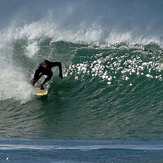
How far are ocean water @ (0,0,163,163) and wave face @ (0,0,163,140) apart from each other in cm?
3

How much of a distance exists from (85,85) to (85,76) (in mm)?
703

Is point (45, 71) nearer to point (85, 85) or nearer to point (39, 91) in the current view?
point (39, 91)

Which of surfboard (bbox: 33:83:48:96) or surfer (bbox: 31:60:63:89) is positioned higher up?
surfer (bbox: 31:60:63:89)

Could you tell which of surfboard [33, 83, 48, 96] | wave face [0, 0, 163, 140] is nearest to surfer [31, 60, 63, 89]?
surfboard [33, 83, 48, 96]

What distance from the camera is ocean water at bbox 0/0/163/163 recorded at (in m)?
9.80

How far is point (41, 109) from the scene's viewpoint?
14484mm

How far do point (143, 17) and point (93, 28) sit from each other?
365 centimetres

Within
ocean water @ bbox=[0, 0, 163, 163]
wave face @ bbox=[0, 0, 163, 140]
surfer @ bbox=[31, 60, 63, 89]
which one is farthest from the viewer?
surfer @ bbox=[31, 60, 63, 89]

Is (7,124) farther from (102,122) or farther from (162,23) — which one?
(162,23)

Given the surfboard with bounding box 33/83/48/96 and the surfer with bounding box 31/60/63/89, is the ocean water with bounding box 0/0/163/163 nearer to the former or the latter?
the surfboard with bounding box 33/83/48/96

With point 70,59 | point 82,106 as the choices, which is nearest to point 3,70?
point 70,59

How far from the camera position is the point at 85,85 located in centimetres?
1622

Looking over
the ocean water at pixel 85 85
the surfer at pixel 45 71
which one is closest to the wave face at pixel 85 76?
the ocean water at pixel 85 85

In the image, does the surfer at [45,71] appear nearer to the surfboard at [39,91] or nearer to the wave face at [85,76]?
the surfboard at [39,91]
